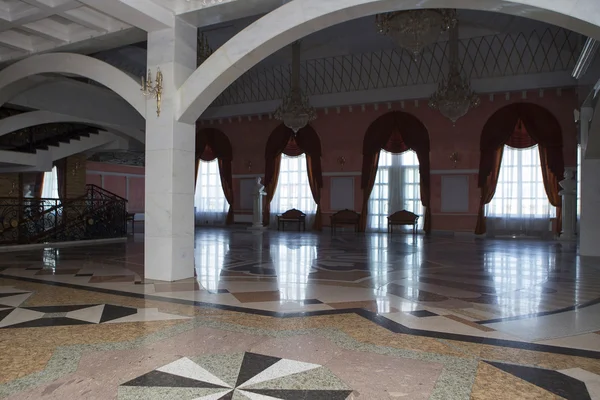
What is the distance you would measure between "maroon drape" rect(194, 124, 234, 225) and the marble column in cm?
1068

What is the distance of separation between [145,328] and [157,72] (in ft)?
10.6

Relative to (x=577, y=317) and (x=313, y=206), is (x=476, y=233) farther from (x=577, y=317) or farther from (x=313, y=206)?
(x=577, y=317)

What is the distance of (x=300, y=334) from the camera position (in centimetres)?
307

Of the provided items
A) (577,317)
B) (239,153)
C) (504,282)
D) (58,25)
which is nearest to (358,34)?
(239,153)

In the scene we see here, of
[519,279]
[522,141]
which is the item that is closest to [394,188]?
[522,141]

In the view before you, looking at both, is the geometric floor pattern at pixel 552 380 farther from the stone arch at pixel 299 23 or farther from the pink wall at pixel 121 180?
the pink wall at pixel 121 180

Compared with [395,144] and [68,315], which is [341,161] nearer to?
[395,144]

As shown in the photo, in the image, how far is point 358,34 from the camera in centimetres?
1227

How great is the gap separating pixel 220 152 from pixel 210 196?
5.80ft

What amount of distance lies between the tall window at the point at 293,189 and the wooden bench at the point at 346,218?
3.82ft

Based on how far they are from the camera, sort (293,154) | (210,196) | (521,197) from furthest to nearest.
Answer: (210,196)
(293,154)
(521,197)

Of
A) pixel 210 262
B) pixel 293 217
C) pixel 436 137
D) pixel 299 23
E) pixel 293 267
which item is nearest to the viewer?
pixel 299 23

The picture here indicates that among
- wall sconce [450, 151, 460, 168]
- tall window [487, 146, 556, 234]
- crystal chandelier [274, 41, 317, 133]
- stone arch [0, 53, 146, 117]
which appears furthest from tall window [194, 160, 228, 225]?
stone arch [0, 53, 146, 117]

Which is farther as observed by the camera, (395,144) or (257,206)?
(257,206)
